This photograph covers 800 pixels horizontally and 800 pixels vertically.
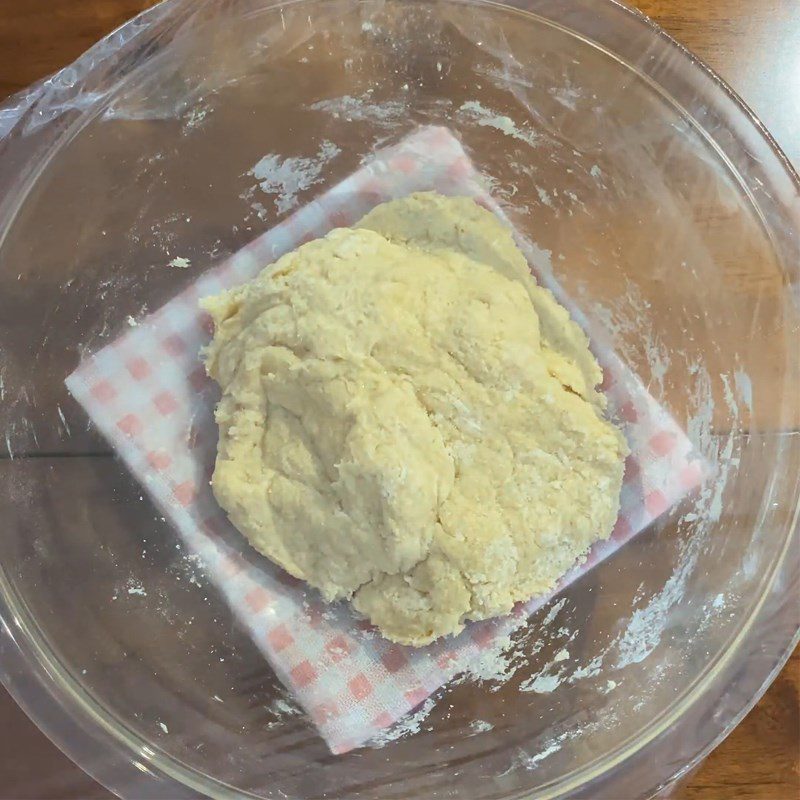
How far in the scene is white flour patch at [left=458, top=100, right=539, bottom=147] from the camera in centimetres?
134

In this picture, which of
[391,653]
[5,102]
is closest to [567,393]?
[391,653]

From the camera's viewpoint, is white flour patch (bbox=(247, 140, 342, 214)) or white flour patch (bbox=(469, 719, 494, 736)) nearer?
white flour patch (bbox=(469, 719, 494, 736))

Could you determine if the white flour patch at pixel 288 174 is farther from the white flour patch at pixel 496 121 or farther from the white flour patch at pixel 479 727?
the white flour patch at pixel 479 727

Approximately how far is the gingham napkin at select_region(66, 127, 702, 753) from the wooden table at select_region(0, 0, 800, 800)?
430 mm

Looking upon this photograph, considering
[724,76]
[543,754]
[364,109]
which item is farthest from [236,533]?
[724,76]

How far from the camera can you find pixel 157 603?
4.10 ft

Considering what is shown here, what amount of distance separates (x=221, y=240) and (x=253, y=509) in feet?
1.72

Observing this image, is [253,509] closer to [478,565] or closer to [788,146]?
[478,565]

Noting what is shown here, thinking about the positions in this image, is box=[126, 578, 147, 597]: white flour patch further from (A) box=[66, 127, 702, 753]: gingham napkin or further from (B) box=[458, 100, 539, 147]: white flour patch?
(B) box=[458, 100, 539, 147]: white flour patch

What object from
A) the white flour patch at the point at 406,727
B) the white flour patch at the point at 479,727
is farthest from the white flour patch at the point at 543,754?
the white flour patch at the point at 406,727

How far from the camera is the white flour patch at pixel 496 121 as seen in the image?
134cm

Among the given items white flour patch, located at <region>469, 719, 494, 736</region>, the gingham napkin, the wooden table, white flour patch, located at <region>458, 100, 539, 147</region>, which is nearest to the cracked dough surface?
the gingham napkin

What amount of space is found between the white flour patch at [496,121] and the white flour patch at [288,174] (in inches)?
10.2

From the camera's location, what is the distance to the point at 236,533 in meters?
1.29
